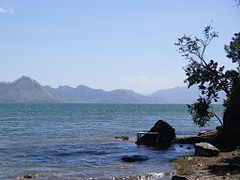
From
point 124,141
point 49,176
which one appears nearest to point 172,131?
point 124,141

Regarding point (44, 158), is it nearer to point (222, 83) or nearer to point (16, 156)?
point (16, 156)

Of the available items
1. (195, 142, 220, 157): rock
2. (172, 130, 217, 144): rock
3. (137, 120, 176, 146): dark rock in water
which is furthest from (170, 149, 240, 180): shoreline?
(137, 120, 176, 146): dark rock in water

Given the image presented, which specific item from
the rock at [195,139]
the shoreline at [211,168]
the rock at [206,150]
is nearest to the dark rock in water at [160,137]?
the rock at [195,139]

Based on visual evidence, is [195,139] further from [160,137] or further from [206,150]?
[206,150]

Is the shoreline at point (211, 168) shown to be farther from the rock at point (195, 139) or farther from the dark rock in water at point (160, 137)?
the dark rock in water at point (160, 137)

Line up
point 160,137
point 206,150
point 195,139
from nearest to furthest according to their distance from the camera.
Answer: point 206,150, point 195,139, point 160,137

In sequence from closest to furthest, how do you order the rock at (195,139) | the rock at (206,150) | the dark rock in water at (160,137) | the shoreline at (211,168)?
the shoreline at (211,168) → the rock at (206,150) → the rock at (195,139) → the dark rock in water at (160,137)

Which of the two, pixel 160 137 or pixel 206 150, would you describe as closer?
pixel 206 150

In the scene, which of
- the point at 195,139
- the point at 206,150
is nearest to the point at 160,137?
the point at 195,139

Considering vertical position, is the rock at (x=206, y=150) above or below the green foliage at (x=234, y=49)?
below

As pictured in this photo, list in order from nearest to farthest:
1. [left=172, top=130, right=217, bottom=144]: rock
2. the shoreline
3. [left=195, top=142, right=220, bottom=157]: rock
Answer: the shoreline < [left=195, top=142, right=220, bottom=157]: rock < [left=172, top=130, right=217, bottom=144]: rock

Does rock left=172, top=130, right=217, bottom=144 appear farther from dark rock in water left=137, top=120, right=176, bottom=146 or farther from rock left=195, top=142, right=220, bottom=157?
rock left=195, top=142, right=220, bottom=157

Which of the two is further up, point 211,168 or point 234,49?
point 234,49

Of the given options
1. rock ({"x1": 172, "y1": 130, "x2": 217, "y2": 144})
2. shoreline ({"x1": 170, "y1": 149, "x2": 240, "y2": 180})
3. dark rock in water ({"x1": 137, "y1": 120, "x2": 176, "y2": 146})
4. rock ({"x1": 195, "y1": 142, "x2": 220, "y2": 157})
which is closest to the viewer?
shoreline ({"x1": 170, "y1": 149, "x2": 240, "y2": 180})
